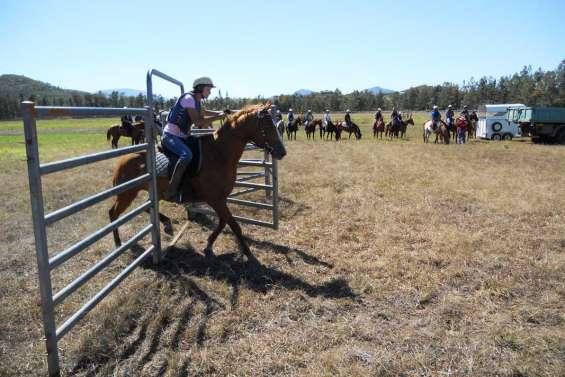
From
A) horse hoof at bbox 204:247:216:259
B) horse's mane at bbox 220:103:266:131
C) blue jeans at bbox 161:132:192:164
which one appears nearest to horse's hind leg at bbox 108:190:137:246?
blue jeans at bbox 161:132:192:164

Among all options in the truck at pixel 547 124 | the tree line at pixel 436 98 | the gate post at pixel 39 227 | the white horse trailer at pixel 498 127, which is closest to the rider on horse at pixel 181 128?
the gate post at pixel 39 227

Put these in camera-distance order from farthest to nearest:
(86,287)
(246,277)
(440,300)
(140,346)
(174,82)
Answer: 1. (174,82)
2. (246,277)
3. (86,287)
4. (440,300)
5. (140,346)

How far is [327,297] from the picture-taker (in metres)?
4.26

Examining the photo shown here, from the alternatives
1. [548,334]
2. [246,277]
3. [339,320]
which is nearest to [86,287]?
[246,277]

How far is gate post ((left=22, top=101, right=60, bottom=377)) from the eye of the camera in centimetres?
264

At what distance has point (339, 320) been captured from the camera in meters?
3.78

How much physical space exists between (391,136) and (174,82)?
24331mm

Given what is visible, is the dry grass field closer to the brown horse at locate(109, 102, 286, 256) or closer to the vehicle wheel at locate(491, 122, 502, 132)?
the brown horse at locate(109, 102, 286, 256)

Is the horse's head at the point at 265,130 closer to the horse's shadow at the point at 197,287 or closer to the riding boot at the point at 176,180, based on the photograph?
the riding boot at the point at 176,180

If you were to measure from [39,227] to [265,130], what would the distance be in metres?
2.89

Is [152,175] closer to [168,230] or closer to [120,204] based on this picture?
[120,204]

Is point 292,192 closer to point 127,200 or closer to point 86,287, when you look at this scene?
point 127,200

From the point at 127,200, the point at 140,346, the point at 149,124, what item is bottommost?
the point at 140,346

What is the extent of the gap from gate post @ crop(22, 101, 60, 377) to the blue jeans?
2250mm
